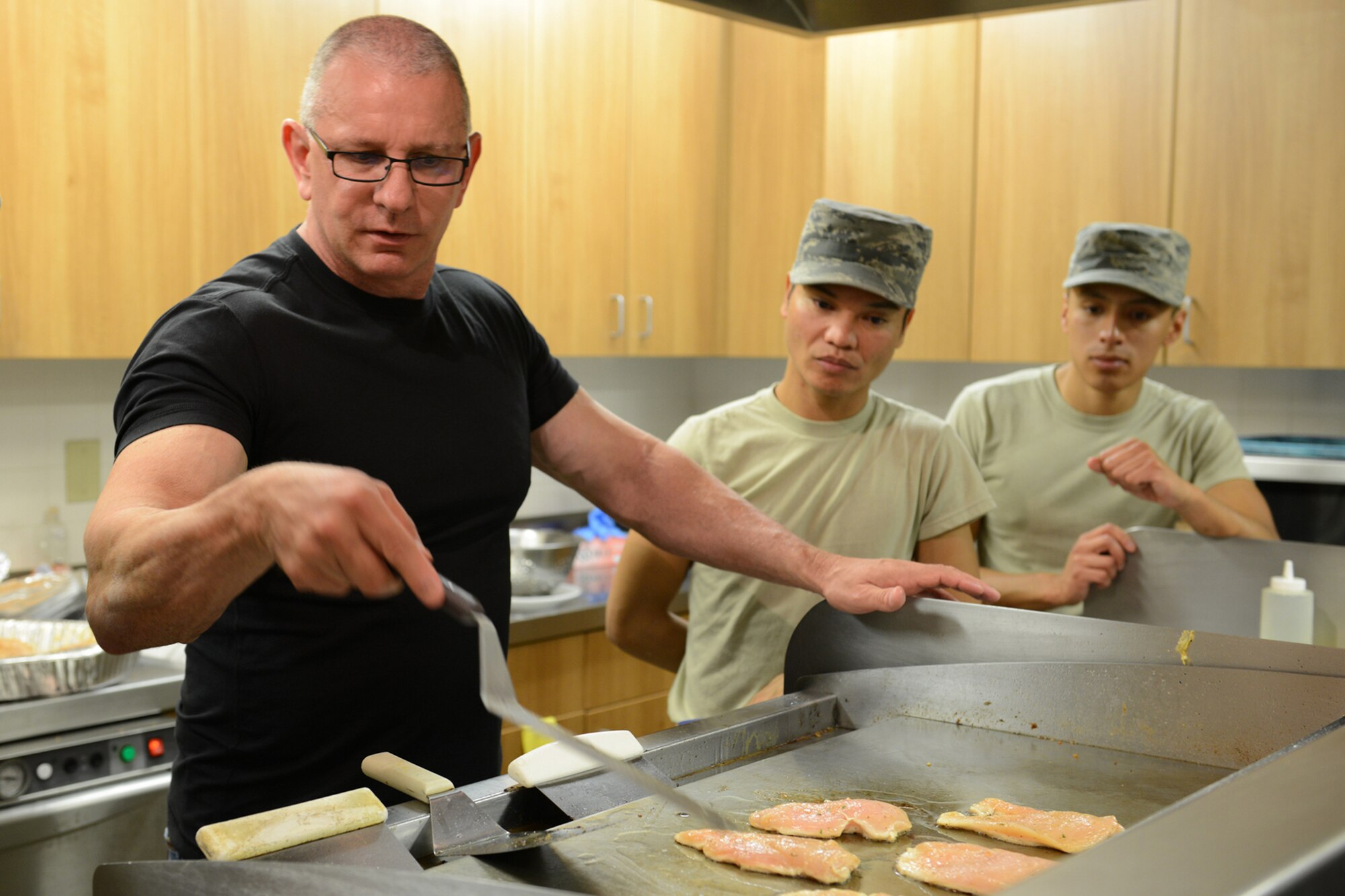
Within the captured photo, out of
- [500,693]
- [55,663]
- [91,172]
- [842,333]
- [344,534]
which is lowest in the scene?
[55,663]

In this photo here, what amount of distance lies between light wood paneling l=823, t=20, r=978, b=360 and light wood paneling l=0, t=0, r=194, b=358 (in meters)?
1.67

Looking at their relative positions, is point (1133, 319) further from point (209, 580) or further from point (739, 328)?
point (209, 580)

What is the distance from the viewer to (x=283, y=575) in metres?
1.26

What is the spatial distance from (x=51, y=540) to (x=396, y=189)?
5.33 feet

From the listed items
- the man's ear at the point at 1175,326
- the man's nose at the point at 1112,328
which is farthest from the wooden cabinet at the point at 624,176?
the man's nose at the point at 1112,328

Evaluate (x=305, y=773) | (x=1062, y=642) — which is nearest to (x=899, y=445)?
(x=1062, y=642)

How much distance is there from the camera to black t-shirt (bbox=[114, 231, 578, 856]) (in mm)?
1252

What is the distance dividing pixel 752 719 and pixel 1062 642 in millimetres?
348

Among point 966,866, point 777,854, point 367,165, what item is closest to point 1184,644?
point 966,866

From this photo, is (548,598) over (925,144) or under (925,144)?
under

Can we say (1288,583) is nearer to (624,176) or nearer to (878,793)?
(878,793)

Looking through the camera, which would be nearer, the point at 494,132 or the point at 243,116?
the point at 243,116

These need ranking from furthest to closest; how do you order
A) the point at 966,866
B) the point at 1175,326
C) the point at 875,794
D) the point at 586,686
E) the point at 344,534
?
the point at 586,686, the point at 1175,326, the point at 875,794, the point at 966,866, the point at 344,534

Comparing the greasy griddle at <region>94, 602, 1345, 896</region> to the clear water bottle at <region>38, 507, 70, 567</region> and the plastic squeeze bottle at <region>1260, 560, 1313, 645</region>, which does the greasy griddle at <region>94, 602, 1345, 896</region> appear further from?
the clear water bottle at <region>38, 507, 70, 567</region>
